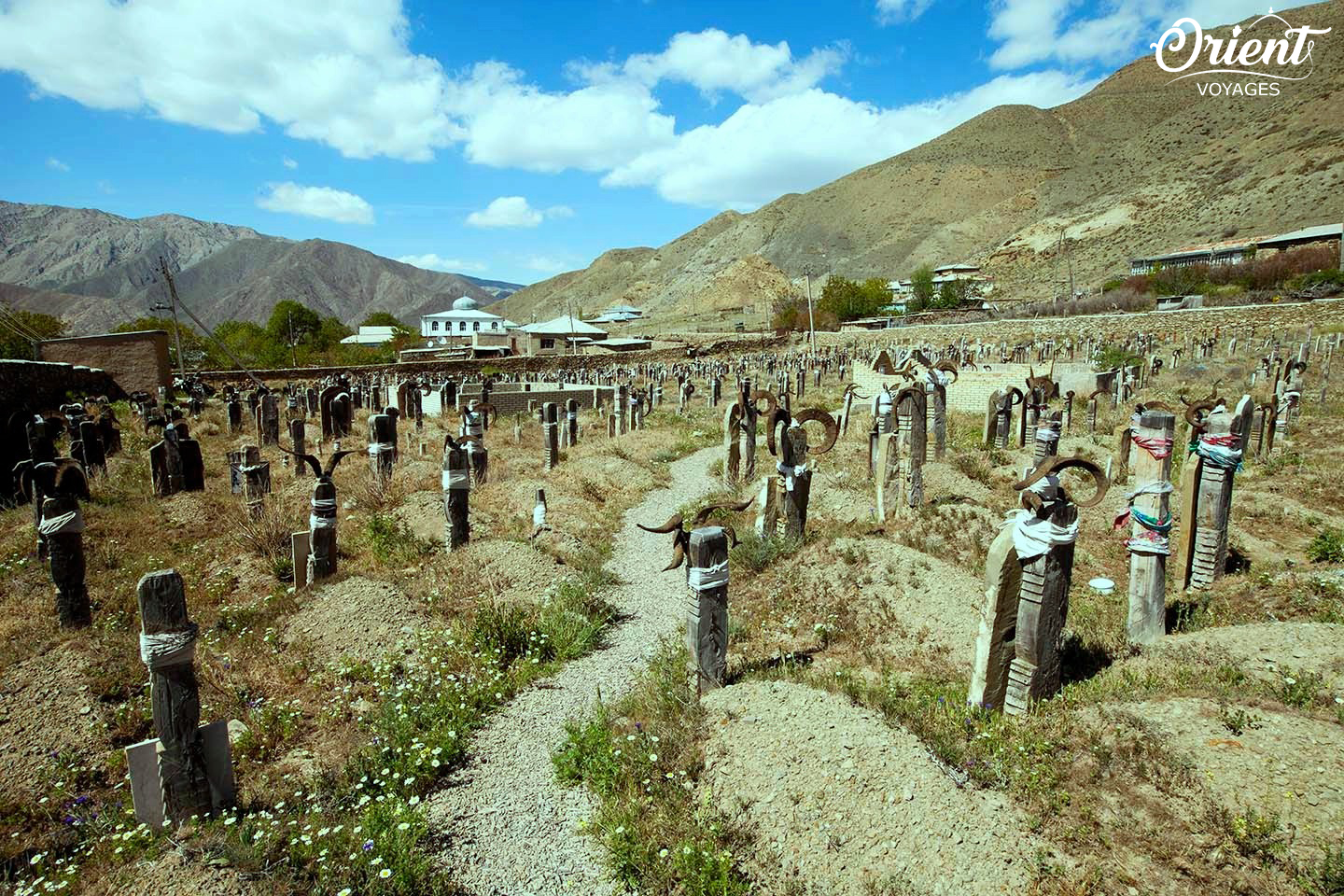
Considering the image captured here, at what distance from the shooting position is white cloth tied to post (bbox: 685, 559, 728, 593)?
5262mm

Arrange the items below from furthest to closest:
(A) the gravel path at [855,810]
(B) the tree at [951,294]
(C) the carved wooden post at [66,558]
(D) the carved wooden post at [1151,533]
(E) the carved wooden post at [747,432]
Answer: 1. (B) the tree at [951,294]
2. (E) the carved wooden post at [747,432]
3. (C) the carved wooden post at [66,558]
4. (D) the carved wooden post at [1151,533]
5. (A) the gravel path at [855,810]

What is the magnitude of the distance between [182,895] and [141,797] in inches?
38.5

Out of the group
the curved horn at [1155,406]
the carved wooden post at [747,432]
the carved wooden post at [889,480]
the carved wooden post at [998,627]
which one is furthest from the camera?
the carved wooden post at [747,432]

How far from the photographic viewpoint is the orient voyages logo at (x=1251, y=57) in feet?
274

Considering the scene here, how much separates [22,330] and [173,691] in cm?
4306

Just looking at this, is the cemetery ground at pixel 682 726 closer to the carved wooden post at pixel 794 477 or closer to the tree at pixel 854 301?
the carved wooden post at pixel 794 477

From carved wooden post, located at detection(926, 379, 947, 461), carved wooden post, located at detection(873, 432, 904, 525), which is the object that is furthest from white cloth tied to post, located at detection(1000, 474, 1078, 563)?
carved wooden post, located at detection(926, 379, 947, 461)

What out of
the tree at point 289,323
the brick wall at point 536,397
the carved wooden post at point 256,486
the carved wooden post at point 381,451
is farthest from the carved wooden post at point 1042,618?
the tree at point 289,323

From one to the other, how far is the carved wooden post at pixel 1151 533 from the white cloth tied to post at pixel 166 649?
7.05 meters

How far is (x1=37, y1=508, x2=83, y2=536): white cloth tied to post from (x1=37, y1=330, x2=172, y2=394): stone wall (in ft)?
84.1

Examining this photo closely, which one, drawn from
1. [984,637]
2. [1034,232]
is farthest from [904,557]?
[1034,232]

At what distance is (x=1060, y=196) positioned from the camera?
9125 cm

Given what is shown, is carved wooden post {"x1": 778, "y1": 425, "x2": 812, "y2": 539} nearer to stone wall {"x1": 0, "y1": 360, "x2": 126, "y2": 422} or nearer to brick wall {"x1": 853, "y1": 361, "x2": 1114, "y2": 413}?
brick wall {"x1": 853, "y1": 361, "x2": 1114, "y2": 413}

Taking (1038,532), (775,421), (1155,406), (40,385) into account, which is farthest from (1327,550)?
(40,385)
